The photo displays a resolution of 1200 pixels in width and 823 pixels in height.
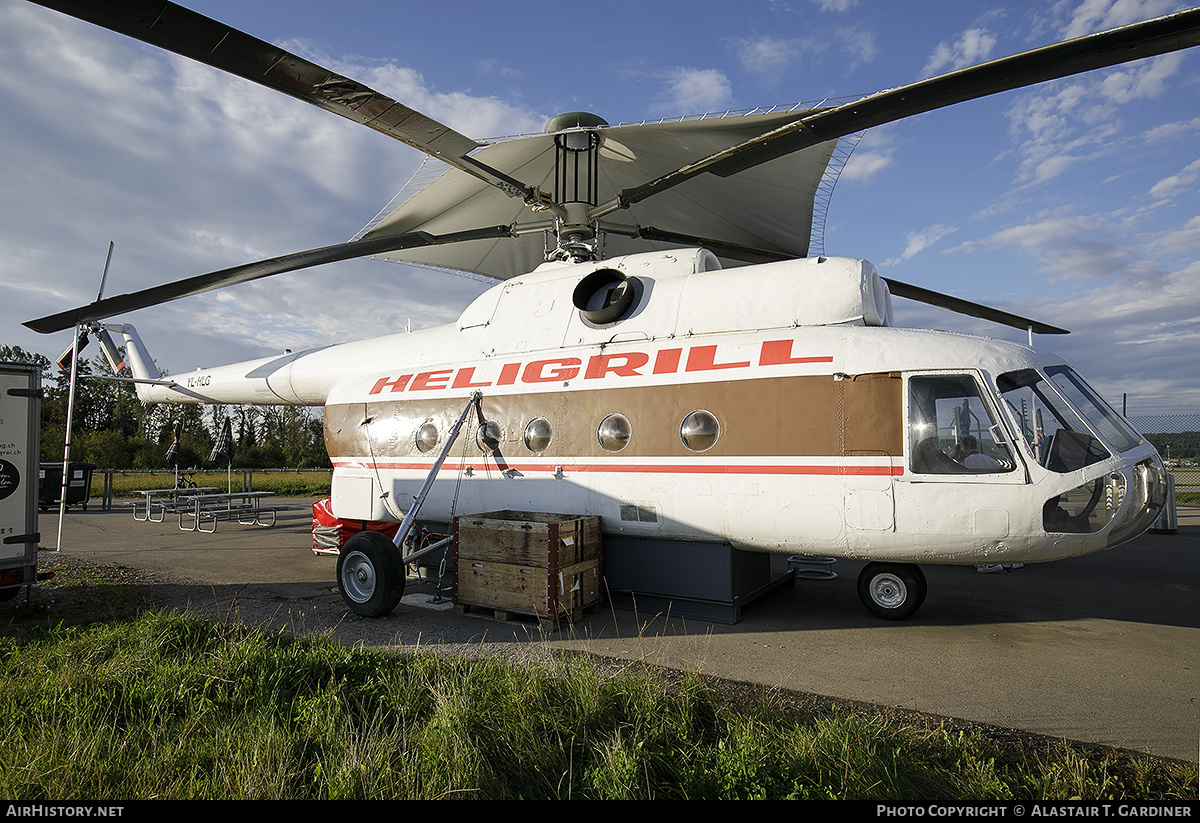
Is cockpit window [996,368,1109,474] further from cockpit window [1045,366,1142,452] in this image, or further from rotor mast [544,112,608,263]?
rotor mast [544,112,608,263]

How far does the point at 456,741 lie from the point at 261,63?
5.64 metres

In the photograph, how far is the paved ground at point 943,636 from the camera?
4.79m

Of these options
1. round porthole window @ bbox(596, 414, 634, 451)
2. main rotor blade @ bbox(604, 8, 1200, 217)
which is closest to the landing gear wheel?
round porthole window @ bbox(596, 414, 634, 451)

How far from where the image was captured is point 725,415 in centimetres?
693

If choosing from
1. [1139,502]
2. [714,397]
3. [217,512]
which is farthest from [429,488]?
[217,512]

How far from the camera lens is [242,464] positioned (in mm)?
39875

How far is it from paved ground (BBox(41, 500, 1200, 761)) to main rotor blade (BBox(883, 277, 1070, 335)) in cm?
391

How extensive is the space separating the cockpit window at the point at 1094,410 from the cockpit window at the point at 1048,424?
13 centimetres

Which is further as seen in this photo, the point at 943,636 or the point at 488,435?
the point at 488,435

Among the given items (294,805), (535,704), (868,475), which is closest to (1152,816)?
(535,704)

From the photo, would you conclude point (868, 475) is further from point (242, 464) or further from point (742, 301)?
point (242, 464)

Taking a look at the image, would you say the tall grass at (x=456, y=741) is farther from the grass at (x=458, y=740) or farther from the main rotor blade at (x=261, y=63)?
the main rotor blade at (x=261, y=63)

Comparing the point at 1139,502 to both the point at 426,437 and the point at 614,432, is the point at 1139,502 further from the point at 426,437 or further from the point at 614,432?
the point at 426,437

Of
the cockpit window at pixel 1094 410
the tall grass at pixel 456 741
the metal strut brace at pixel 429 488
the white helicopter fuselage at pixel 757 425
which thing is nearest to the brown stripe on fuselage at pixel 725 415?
the white helicopter fuselage at pixel 757 425
